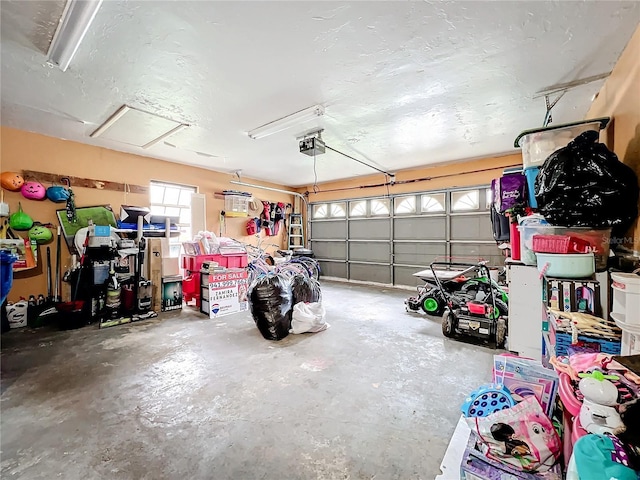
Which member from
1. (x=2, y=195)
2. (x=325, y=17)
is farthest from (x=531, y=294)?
(x=2, y=195)

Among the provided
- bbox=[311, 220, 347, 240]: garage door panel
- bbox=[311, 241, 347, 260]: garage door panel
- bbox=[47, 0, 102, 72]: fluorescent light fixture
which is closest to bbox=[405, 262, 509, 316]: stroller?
bbox=[311, 241, 347, 260]: garage door panel

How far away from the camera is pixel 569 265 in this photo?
170 cm

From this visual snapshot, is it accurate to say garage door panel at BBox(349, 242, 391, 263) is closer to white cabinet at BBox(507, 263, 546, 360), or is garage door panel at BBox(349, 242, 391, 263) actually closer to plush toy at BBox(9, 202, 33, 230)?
white cabinet at BBox(507, 263, 546, 360)

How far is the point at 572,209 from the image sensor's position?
5.69 ft

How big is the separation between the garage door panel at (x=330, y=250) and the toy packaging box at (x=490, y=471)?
664 cm

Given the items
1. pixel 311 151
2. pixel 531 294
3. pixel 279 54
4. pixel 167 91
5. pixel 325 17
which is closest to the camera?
pixel 325 17

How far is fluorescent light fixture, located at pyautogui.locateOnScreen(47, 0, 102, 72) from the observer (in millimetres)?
A: 1718

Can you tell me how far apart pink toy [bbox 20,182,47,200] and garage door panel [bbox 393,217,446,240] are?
22.0 feet

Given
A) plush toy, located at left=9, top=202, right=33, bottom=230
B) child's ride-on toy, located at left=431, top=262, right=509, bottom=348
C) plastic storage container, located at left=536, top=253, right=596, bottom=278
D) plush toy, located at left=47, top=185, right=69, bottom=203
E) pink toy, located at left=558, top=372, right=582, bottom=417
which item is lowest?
child's ride-on toy, located at left=431, top=262, right=509, bottom=348

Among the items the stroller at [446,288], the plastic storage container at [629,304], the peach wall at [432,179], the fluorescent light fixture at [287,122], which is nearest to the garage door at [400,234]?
the peach wall at [432,179]

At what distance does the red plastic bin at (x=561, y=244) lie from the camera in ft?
5.63

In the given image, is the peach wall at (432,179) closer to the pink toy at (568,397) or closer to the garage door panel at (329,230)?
the garage door panel at (329,230)

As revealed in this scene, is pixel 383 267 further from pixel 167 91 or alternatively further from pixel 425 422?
pixel 167 91

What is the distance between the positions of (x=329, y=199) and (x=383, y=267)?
259 centimetres
